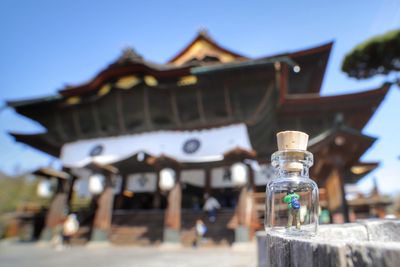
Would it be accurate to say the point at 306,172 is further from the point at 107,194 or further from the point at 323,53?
the point at 323,53

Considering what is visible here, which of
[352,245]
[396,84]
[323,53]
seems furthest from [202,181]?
[352,245]

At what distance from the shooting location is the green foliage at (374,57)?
11438 mm

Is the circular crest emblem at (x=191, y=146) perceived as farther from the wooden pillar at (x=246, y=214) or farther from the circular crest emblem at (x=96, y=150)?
the circular crest emblem at (x=96, y=150)

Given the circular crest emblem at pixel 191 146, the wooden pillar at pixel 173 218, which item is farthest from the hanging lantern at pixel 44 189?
the circular crest emblem at pixel 191 146

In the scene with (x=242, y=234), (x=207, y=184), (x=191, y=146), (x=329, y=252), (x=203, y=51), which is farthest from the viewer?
(x=203, y=51)

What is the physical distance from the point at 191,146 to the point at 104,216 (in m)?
4.02

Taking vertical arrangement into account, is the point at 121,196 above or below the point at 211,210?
above

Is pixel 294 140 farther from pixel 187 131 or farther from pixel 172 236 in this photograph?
pixel 187 131

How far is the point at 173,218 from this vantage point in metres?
8.40

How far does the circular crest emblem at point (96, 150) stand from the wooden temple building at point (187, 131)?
2.2 inches

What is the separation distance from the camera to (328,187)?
739cm

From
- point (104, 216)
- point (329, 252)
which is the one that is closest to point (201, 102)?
point (104, 216)

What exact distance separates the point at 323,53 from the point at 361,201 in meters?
6.31

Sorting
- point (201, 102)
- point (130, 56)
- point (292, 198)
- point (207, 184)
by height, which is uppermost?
point (130, 56)
